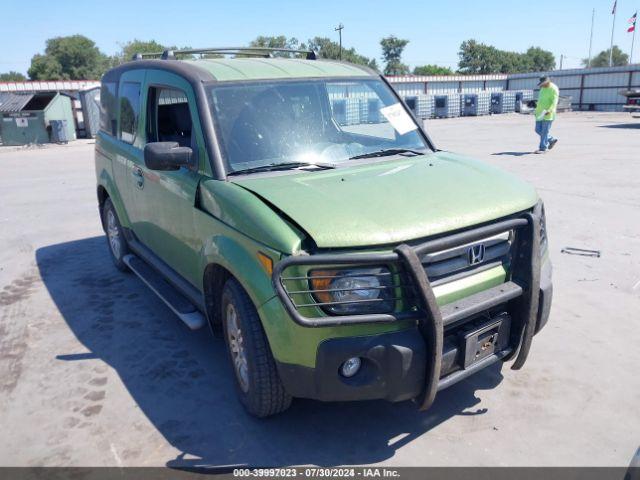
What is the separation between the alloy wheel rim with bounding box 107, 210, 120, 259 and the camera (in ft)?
18.7

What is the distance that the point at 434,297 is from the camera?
8.32 ft

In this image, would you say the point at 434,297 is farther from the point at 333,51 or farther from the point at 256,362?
the point at 333,51

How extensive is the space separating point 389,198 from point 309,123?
3.80 ft

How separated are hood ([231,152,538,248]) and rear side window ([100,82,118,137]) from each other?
8.90 ft

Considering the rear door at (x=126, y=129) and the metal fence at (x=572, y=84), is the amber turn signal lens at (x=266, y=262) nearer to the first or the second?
the rear door at (x=126, y=129)

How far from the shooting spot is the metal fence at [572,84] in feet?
116

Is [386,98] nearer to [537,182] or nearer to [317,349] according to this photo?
[317,349]

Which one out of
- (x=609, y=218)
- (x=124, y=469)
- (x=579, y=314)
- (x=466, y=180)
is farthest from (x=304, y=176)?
(x=609, y=218)

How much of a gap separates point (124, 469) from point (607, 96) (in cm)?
4081

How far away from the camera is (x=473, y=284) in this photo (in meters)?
2.85

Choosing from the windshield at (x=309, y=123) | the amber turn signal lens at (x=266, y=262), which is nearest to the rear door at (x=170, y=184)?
the windshield at (x=309, y=123)

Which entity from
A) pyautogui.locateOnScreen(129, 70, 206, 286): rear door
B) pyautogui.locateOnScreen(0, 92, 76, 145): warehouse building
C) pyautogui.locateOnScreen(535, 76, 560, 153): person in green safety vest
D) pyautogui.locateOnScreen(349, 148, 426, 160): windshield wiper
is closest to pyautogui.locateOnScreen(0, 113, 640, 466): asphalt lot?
pyautogui.locateOnScreen(129, 70, 206, 286): rear door

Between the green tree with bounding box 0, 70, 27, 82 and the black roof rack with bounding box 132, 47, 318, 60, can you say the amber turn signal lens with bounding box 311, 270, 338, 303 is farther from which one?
the green tree with bounding box 0, 70, 27, 82

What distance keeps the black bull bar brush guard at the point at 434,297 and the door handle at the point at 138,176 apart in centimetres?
244
